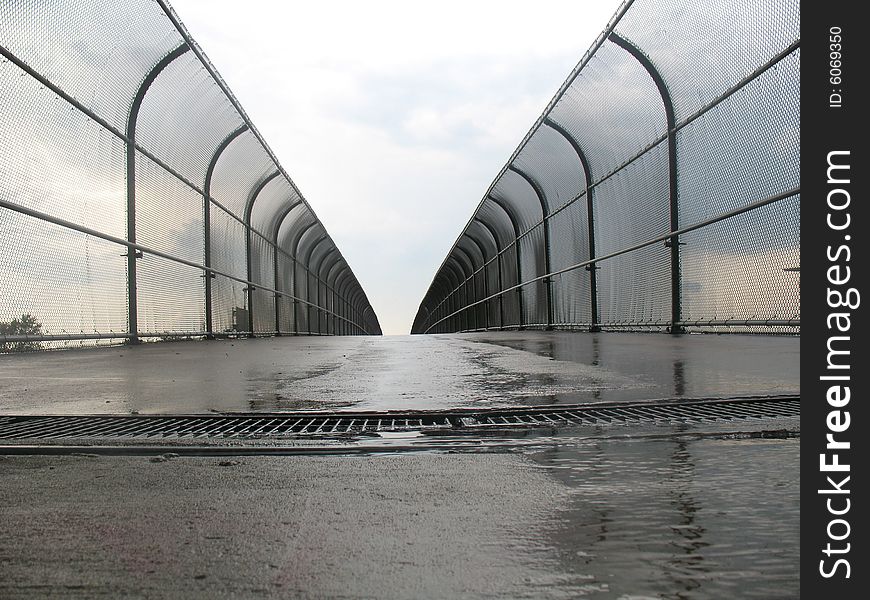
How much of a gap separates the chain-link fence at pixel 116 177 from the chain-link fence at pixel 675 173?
5.54 meters

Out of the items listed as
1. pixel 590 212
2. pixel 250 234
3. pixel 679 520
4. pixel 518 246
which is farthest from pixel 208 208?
pixel 679 520

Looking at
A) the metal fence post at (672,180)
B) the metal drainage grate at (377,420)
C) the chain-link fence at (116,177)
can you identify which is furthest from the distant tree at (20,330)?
the metal fence post at (672,180)

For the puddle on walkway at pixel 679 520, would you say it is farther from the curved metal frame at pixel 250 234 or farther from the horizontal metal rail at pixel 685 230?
the curved metal frame at pixel 250 234

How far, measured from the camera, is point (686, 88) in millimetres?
8938

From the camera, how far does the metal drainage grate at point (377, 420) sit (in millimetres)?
2627

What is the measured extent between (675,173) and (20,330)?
7.59 meters

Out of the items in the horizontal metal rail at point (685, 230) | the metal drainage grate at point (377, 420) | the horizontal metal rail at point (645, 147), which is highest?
the horizontal metal rail at point (645, 147)

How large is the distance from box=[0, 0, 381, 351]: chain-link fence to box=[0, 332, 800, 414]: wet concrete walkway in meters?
1.27

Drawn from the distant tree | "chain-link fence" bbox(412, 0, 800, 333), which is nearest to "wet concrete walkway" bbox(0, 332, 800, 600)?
"chain-link fence" bbox(412, 0, 800, 333)

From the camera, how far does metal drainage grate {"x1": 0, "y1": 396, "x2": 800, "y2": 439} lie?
2627mm

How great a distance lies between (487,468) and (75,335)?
7.24 meters

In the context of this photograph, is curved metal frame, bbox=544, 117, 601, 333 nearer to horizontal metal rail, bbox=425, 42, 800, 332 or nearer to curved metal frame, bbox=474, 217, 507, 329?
horizontal metal rail, bbox=425, 42, 800, 332

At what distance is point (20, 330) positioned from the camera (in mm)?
7020
